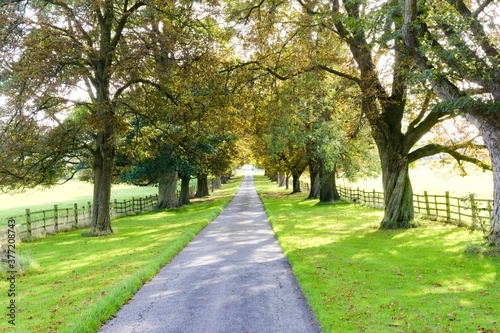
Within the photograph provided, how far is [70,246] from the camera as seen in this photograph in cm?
1391

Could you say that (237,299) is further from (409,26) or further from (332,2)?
(332,2)

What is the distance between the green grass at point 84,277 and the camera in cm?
601

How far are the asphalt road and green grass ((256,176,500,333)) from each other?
47 cm

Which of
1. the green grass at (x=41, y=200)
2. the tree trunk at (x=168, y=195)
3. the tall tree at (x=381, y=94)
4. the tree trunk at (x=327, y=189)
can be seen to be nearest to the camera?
the tall tree at (x=381, y=94)

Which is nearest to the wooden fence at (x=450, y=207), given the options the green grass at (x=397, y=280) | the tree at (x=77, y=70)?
the green grass at (x=397, y=280)

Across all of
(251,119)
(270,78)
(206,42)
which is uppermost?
(206,42)

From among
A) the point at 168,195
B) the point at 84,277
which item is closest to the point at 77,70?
the point at 84,277

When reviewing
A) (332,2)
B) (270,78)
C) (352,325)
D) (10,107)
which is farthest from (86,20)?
(352,325)

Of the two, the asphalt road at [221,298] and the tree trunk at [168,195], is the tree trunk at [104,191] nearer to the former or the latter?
the asphalt road at [221,298]

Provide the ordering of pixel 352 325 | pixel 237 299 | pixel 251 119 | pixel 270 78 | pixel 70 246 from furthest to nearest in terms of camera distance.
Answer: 1. pixel 251 119
2. pixel 270 78
3. pixel 70 246
4. pixel 237 299
5. pixel 352 325

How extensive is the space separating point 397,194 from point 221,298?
10742 millimetres

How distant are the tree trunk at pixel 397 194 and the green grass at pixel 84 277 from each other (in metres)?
8.55

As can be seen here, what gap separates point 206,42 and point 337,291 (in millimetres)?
11509

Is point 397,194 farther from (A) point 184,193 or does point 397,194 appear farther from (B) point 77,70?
(A) point 184,193
